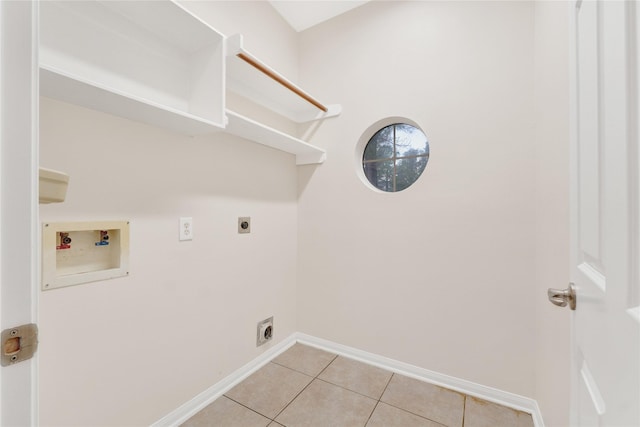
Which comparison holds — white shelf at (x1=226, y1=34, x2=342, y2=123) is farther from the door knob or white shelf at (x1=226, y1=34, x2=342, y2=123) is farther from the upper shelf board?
the door knob


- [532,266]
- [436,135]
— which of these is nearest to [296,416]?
[532,266]

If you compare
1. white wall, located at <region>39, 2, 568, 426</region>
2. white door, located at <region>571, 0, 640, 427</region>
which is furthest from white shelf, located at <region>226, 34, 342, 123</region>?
white door, located at <region>571, 0, 640, 427</region>

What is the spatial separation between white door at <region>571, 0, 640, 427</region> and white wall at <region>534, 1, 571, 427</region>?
15.3 inches

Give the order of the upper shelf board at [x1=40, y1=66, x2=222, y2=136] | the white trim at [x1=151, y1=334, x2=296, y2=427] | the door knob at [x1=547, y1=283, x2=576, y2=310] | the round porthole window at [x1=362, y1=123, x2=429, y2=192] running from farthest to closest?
1. the round porthole window at [x1=362, y1=123, x2=429, y2=192]
2. the white trim at [x1=151, y1=334, x2=296, y2=427]
3. the upper shelf board at [x1=40, y1=66, x2=222, y2=136]
4. the door knob at [x1=547, y1=283, x2=576, y2=310]

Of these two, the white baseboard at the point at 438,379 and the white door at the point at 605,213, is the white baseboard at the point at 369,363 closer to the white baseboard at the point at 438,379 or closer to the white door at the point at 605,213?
the white baseboard at the point at 438,379

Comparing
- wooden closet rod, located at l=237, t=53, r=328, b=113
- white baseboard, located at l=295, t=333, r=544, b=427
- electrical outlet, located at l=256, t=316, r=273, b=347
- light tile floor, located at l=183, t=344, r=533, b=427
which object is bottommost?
light tile floor, located at l=183, t=344, r=533, b=427

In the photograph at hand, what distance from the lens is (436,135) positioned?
1761 mm

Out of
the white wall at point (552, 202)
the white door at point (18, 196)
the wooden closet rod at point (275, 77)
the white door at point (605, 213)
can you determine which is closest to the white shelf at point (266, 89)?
the wooden closet rod at point (275, 77)

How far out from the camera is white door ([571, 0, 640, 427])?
39 centimetres

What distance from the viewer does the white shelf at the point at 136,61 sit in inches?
38.5

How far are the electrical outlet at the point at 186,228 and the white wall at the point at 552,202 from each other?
169cm

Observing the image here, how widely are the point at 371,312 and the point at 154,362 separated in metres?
1.37

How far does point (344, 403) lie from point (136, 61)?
208cm

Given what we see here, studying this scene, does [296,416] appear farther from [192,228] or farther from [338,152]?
[338,152]
